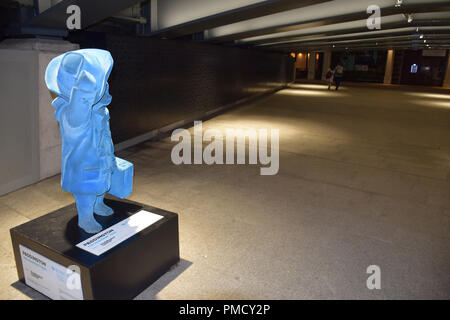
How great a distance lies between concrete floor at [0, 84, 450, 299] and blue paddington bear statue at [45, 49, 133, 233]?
106cm

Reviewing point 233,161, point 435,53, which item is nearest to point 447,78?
point 435,53

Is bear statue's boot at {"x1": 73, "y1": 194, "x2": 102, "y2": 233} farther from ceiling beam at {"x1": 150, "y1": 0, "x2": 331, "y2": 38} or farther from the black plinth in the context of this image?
ceiling beam at {"x1": 150, "y1": 0, "x2": 331, "y2": 38}

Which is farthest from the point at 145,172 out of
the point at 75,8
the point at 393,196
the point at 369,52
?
the point at 369,52

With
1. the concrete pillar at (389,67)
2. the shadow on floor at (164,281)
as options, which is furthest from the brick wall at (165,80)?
the concrete pillar at (389,67)

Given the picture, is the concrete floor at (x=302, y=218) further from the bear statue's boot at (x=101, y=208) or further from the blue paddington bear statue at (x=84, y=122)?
the blue paddington bear statue at (x=84, y=122)

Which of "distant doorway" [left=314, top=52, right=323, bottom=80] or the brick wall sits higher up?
"distant doorway" [left=314, top=52, right=323, bottom=80]

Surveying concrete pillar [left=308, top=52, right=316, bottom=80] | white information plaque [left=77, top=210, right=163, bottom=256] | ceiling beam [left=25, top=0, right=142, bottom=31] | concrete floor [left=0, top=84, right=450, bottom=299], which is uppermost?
concrete pillar [left=308, top=52, right=316, bottom=80]

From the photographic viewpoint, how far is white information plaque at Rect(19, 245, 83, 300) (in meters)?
2.65

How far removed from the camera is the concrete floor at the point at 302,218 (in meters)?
3.16

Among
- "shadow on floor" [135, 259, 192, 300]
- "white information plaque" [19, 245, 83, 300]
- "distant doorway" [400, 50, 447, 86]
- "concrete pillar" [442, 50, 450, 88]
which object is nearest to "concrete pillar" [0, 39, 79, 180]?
"white information plaque" [19, 245, 83, 300]

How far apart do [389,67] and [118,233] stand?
2928 centimetres

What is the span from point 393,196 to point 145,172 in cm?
416

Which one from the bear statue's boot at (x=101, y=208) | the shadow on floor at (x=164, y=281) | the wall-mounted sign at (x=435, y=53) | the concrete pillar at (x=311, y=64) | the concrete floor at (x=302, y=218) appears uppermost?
the wall-mounted sign at (x=435, y=53)

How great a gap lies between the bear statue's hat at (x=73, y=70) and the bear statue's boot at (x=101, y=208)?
1.03 meters
